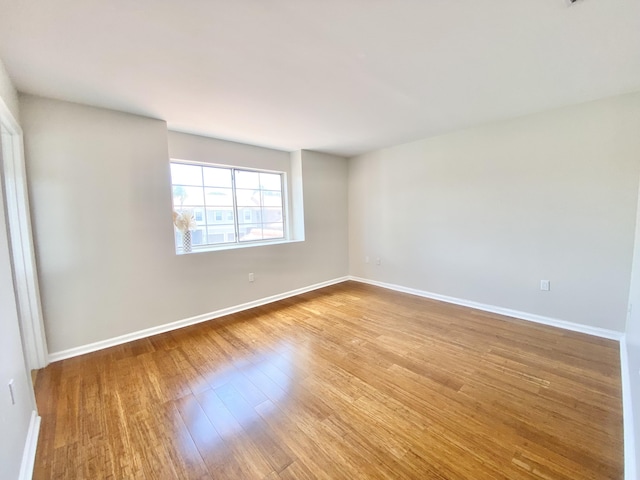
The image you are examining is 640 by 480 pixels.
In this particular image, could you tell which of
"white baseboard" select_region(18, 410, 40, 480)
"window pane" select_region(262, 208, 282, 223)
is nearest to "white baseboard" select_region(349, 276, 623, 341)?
"window pane" select_region(262, 208, 282, 223)

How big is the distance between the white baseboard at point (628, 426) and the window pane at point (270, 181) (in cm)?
420

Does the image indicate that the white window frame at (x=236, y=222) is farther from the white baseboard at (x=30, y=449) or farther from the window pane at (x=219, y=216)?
the white baseboard at (x=30, y=449)

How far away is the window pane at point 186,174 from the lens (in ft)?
10.7

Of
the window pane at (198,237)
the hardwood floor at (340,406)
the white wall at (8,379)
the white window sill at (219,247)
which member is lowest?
the hardwood floor at (340,406)

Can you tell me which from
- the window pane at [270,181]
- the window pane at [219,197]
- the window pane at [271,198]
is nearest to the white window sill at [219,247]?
the window pane at [219,197]

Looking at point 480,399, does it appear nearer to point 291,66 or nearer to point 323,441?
point 323,441

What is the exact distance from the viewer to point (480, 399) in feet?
5.80

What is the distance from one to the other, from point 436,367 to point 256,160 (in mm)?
3442

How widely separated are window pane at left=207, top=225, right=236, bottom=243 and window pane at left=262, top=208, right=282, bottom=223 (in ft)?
1.91

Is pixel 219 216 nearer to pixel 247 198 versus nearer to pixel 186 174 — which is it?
pixel 247 198

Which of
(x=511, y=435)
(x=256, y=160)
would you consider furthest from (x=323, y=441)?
(x=256, y=160)

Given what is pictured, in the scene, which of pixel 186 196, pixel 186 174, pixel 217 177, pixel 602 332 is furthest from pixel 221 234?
pixel 602 332

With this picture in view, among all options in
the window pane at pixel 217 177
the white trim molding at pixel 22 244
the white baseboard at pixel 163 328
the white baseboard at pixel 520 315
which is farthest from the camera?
the window pane at pixel 217 177

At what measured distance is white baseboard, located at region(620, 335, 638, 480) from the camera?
4.00 ft
